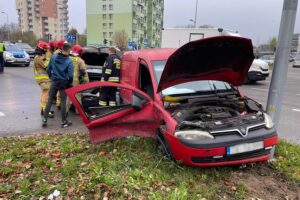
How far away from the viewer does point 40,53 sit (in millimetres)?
7371

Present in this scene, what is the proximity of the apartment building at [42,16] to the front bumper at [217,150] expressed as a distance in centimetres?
11206

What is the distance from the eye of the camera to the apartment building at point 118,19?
251 feet

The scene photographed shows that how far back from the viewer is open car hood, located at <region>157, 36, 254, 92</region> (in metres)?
3.85

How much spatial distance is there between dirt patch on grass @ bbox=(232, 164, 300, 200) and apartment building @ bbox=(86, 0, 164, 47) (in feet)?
235

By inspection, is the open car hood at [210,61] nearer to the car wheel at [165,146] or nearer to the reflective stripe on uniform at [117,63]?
the car wheel at [165,146]

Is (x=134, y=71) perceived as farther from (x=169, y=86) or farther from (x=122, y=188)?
(x=122, y=188)

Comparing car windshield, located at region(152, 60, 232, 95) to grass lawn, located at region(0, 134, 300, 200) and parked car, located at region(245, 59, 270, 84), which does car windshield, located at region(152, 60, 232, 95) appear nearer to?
grass lawn, located at region(0, 134, 300, 200)

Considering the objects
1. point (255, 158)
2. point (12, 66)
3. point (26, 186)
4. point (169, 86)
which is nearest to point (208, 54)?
point (169, 86)

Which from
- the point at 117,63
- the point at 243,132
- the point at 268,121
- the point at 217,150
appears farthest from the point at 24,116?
the point at 268,121

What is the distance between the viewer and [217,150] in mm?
3568

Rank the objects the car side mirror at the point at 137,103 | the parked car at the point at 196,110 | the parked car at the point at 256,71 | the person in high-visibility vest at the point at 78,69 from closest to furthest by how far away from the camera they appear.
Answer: the parked car at the point at 196,110
the car side mirror at the point at 137,103
the person in high-visibility vest at the point at 78,69
the parked car at the point at 256,71

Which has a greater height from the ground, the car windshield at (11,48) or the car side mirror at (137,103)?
the car side mirror at (137,103)

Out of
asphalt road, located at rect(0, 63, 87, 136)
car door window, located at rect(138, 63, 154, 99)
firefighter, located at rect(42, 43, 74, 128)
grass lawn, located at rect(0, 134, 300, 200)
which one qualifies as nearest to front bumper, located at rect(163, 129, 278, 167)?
grass lawn, located at rect(0, 134, 300, 200)

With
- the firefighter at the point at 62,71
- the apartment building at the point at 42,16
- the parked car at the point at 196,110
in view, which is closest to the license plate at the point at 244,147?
the parked car at the point at 196,110
